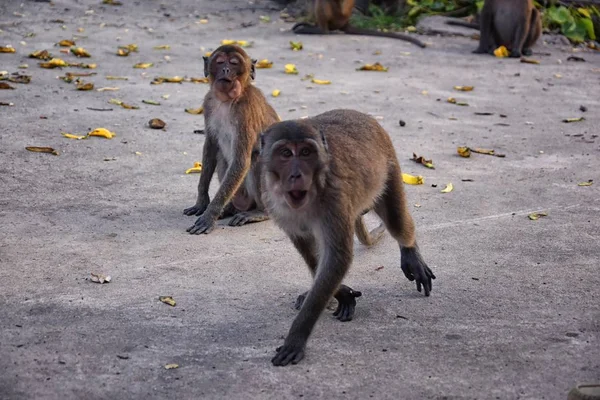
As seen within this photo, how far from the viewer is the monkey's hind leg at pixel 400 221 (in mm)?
4746

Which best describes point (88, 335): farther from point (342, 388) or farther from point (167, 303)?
point (342, 388)

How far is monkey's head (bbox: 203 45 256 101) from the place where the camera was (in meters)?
5.82

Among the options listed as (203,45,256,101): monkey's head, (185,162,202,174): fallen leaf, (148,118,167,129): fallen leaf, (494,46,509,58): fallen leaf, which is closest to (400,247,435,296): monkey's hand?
(203,45,256,101): monkey's head

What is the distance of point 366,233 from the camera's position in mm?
5398

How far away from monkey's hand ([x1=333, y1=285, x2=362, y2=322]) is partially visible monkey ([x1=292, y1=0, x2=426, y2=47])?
9.37 m

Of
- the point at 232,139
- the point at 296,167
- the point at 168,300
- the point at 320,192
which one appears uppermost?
the point at 296,167

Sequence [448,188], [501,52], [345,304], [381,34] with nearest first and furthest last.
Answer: [345,304]
[448,188]
[501,52]
[381,34]

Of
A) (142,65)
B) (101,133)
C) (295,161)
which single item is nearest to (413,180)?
(101,133)

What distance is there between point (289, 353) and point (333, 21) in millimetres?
10544

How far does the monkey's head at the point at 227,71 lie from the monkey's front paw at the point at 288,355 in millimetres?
2401

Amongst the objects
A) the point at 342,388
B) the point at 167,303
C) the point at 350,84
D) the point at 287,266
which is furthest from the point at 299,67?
the point at 342,388

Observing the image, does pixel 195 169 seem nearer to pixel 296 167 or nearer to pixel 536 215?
pixel 536 215

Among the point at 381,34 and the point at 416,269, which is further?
the point at 381,34

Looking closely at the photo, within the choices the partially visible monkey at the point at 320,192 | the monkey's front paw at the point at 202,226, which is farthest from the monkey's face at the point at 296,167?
the monkey's front paw at the point at 202,226
